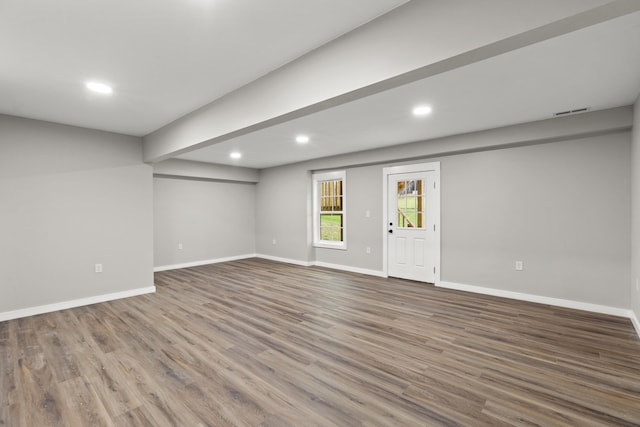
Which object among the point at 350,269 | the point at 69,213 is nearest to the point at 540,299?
the point at 350,269

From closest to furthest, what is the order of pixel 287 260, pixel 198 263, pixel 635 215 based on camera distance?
pixel 635 215, pixel 198 263, pixel 287 260

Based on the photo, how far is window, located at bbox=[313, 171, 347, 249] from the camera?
6.45 metres

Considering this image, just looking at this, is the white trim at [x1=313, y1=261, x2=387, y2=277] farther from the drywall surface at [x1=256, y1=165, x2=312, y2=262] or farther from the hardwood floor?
the hardwood floor

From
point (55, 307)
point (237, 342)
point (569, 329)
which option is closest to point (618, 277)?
point (569, 329)

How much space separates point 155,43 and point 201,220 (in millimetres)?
5458

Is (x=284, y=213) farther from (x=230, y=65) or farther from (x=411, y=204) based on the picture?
(x=230, y=65)

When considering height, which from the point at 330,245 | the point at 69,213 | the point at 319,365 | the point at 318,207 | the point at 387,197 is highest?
the point at 387,197

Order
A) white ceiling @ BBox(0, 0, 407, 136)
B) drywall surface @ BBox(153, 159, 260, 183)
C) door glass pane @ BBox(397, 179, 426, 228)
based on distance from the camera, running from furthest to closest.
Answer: drywall surface @ BBox(153, 159, 260, 183) → door glass pane @ BBox(397, 179, 426, 228) → white ceiling @ BBox(0, 0, 407, 136)

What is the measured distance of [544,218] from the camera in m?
3.97

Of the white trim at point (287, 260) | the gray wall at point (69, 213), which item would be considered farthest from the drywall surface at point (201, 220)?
the gray wall at point (69, 213)

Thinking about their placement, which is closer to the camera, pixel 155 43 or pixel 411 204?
pixel 155 43

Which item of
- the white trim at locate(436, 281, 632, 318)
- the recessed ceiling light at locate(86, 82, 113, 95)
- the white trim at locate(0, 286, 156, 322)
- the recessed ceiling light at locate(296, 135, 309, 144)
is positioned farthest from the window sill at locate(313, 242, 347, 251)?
the recessed ceiling light at locate(86, 82, 113, 95)

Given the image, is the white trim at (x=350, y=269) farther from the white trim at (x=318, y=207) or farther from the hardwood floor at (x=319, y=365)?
the hardwood floor at (x=319, y=365)

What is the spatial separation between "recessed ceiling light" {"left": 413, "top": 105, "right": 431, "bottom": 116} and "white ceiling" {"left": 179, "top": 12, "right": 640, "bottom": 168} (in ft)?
0.23
